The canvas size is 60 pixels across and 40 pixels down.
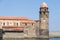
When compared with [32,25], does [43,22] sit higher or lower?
higher

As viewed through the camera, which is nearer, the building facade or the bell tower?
the building facade

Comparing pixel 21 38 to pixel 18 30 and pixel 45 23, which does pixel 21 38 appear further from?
pixel 45 23

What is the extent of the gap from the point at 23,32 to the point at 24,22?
110 inches

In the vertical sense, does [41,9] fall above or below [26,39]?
above

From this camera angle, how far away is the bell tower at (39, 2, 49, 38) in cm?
4437

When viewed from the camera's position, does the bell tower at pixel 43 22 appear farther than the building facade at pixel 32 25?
Yes

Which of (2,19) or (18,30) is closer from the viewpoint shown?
(18,30)

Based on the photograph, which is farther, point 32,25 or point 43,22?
point 43,22

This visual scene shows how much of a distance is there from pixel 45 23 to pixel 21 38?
16.0 ft

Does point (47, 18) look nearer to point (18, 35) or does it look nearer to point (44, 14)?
point (44, 14)

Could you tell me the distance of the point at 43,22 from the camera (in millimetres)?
45219

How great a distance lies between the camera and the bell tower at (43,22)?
Result: 44369mm

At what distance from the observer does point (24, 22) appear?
46.2 m

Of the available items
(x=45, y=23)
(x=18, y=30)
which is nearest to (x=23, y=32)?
(x=18, y=30)
